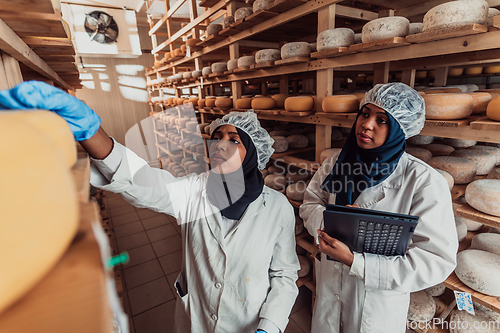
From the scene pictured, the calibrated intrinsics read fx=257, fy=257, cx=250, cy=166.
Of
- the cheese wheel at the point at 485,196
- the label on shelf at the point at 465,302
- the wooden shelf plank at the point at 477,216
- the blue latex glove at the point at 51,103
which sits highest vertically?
the blue latex glove at the point at 51,103

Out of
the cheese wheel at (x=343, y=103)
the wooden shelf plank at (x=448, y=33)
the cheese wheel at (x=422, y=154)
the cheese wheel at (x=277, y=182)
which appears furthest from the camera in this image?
the cheese wheel at (x=277, y=182)

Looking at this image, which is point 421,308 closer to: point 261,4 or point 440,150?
point 440,150

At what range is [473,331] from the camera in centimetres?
173

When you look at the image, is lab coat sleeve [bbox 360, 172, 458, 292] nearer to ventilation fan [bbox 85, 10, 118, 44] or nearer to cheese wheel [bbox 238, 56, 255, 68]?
cheese wheel [bbox 238, 56, 255, 68]

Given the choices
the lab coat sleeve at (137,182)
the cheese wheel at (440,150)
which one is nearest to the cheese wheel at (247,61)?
the lab coat sleeve at (137,182)

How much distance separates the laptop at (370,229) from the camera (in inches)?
46.7

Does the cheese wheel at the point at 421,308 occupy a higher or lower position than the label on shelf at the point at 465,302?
lower

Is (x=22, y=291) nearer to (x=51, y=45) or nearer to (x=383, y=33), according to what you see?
(x=51, y=45)

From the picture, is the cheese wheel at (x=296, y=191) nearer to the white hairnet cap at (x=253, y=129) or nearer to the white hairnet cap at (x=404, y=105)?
the white hairnet cap at (x=253, y=129)

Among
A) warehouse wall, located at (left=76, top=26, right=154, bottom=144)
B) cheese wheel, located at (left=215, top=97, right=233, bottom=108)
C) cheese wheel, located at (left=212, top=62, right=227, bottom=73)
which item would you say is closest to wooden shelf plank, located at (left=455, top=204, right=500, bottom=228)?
cheese wheel, located at (left=215, top=97, right=233, bottom=108)

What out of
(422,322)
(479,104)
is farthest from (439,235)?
(422,322)

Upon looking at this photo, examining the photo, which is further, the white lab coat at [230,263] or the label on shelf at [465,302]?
the label on shelf at [465,302]

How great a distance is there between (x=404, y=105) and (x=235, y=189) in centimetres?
101

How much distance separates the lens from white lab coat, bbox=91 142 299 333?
1.33 m
